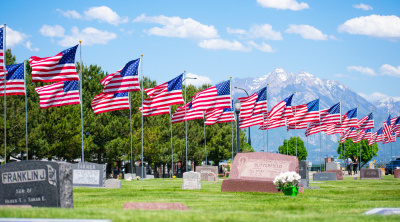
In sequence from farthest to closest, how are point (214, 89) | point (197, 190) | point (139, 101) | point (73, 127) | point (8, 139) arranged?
point (139, 101) < point (73, 127) < point (8, 139) < point (214, 89) < point (197, 190)

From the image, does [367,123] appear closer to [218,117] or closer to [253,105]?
[218,117]

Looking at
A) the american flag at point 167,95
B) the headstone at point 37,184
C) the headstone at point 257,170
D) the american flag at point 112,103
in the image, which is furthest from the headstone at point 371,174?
the headstone at point 37,184

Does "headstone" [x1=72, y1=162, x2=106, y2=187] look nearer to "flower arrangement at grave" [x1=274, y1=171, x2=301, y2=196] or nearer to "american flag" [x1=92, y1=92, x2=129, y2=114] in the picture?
"american flag" [x1=92, y1=92, x2=129, y2=114]

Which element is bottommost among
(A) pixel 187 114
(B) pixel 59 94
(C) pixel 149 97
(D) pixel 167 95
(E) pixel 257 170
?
(E) pixel 257 170

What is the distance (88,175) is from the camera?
32.1m

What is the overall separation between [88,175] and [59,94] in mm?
6065

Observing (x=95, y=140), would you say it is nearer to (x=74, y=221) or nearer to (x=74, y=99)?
(x=74, y=99)

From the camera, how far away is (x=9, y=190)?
630 inches

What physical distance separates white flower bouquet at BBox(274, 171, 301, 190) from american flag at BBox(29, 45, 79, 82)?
13977 mm

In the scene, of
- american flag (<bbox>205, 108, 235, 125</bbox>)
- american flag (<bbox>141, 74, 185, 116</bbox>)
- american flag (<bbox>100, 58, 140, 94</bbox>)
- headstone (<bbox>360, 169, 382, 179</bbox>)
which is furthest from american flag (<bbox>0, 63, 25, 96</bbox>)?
headstone (<bbox>360, 169, 382, 179</bbox>)

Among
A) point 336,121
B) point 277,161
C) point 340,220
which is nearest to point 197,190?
point 277,161

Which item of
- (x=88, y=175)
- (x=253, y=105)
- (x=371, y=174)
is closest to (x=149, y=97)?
(x=253, y=105)

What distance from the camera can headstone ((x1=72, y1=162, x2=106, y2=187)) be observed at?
105 feet

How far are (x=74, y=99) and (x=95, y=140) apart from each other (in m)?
25.4
